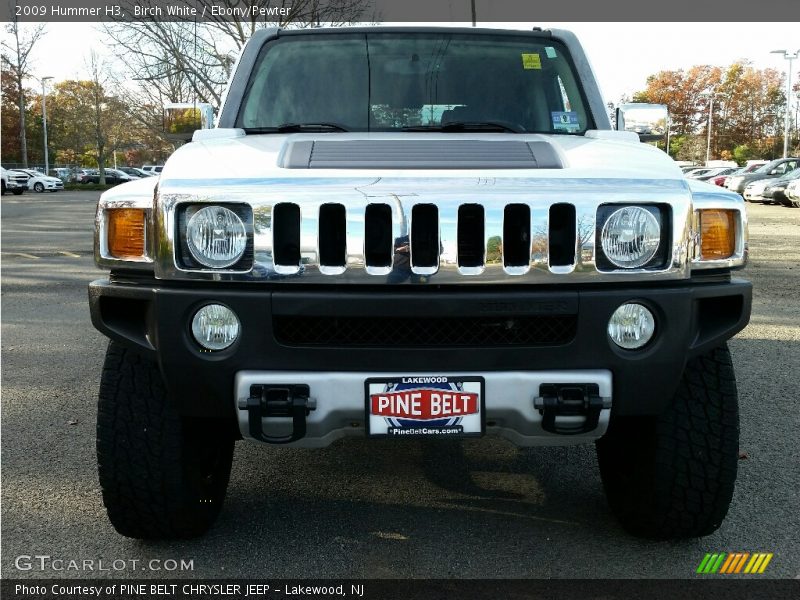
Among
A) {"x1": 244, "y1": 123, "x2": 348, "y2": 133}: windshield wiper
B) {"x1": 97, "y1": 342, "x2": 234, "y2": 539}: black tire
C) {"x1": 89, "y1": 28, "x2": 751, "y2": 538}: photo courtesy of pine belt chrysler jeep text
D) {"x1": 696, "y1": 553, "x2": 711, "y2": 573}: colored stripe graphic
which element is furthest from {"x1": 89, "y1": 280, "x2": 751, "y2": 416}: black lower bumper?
{"x1": 244, "y1": 123, "x2": 348, "y2": 133}: windshield wiper

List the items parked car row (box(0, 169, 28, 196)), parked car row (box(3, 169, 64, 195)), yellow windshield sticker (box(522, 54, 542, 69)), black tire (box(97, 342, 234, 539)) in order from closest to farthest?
black tire (box(97, 342, 234, 539))
yellow windshield sticker (box(522, 54, 542, 69))
parked car row (box(0, 169, 28, 196))
parked car row (box(3, 169, 64, 195))

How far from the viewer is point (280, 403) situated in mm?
2615

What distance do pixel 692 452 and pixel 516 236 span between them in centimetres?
99

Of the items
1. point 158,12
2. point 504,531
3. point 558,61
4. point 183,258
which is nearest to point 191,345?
point 183,258

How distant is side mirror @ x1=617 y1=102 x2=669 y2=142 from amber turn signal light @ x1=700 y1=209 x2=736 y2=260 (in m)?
1.43

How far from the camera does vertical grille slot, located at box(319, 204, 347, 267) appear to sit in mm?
2604

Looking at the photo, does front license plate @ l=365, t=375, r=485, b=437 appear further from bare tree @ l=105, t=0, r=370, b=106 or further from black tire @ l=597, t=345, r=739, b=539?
bare tree @ l=105, t=0, r=370, b=106

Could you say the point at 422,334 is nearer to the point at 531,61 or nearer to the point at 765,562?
the point at 765,562

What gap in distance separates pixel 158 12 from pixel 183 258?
2106 centimetres

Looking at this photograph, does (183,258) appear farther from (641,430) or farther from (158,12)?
(158,12)

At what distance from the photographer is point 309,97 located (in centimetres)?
387

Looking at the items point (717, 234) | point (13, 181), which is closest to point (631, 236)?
point (717, 234)

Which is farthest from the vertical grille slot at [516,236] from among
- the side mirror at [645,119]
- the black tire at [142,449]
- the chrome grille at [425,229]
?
the side mirror at [645,119]

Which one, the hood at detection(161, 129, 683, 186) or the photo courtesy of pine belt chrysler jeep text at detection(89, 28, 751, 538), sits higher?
the hood at detection(161, 129, 683, 186)
